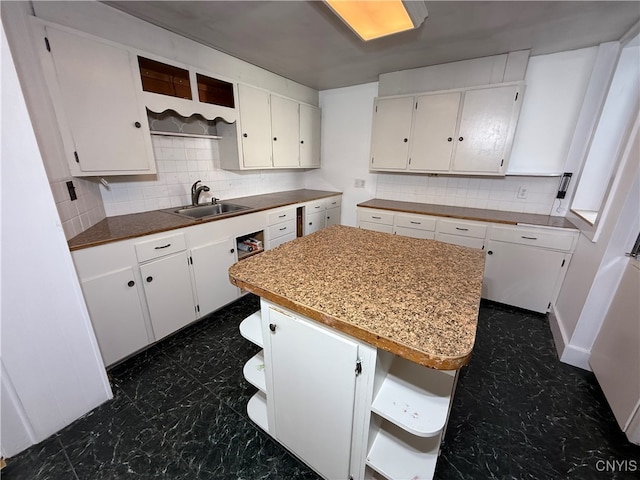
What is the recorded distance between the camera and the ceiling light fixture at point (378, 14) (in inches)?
46.0

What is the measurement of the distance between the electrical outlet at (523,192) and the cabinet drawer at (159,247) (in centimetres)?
319

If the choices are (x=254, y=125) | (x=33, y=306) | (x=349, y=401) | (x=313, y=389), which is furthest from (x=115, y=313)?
(x=254, y=125)

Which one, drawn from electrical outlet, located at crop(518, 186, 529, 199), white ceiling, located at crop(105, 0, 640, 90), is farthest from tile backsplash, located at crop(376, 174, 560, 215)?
white ceiling, located at crop(105, 0, 640, 90)

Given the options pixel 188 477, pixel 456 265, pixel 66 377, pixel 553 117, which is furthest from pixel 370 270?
pixel 553 117

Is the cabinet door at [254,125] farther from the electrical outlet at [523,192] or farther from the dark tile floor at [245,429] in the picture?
the electrical outlet at [523,192]

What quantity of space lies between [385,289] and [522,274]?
2144 mm

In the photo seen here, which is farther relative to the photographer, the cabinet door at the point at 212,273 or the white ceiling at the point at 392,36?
the cabinet door at the point at 212,273

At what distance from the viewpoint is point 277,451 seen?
125 cm

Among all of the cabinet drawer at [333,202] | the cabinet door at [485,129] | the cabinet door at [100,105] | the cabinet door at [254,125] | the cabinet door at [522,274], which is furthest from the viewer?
the cabinet drawer at [333,202]

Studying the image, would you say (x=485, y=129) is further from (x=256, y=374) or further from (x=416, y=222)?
(x=256, y=374)

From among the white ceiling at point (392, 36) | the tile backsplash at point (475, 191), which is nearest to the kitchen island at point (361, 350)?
the white ceiling at point (392, 36)

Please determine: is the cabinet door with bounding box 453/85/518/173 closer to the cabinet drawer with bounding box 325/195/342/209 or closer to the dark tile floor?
the cabinet drawer with bounding box 325/195/342/209

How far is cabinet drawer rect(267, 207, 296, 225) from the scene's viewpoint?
2638 millimetres

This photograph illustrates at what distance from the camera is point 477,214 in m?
2.53
